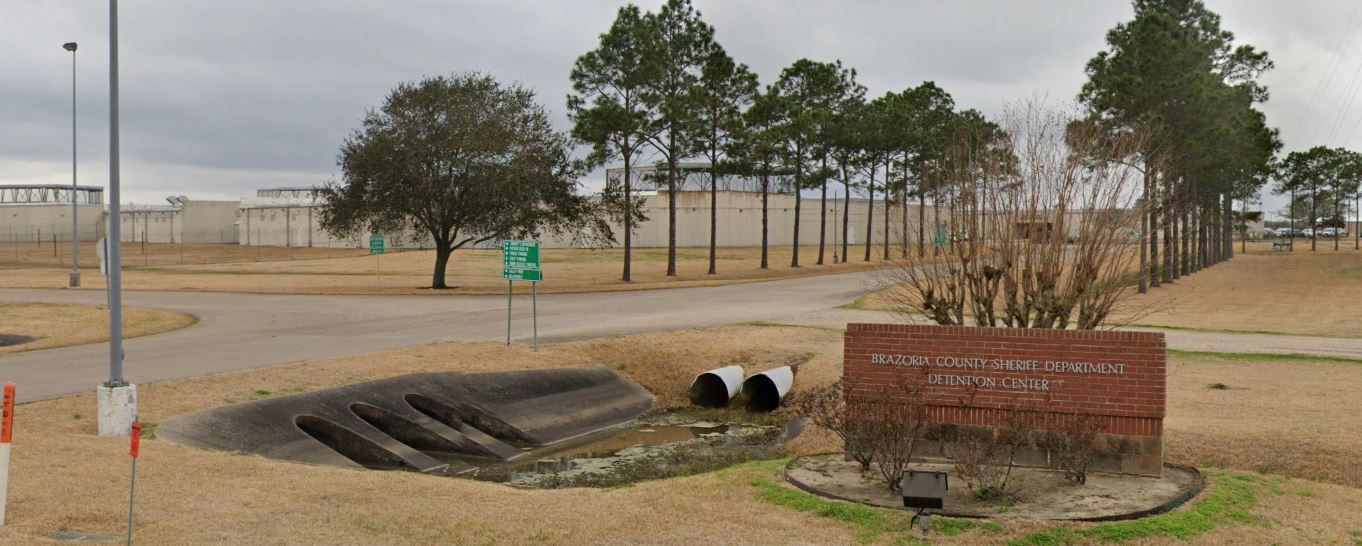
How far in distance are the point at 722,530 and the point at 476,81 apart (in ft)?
128

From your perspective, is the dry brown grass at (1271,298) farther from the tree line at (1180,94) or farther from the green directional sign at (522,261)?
the green directional sign at (522,261)

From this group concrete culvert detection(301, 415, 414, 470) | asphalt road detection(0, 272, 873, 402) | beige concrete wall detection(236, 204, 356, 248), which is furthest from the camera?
beige concrete wall detection(236, 204, 356, 248)

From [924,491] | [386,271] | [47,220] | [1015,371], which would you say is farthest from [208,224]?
[924,491]

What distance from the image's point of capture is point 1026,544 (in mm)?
8922

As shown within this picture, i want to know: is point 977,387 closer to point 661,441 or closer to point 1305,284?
point 661,441

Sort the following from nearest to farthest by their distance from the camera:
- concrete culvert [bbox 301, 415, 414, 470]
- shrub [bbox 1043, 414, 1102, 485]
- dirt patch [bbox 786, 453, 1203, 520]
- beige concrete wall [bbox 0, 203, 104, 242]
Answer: dirt patch [bbox 786, 453, 1203, 520], shrub [bbox 1043, 414, 1102, 485], concrete culvert [bbox 301, 415, 414, 470], beige concrete wall [bbox 0, 203, 104, 242]

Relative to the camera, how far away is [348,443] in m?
15.3

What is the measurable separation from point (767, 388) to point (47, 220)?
114 meters

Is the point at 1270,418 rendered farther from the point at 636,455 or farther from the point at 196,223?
the point at 196,223

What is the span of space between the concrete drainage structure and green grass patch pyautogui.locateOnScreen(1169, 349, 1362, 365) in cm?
1193

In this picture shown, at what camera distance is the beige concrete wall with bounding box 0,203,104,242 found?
110000mm

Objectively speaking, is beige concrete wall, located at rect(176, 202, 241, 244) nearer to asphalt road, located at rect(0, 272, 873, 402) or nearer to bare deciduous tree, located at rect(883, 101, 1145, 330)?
asphalt road, located at rect(0, 272, 873, 402)

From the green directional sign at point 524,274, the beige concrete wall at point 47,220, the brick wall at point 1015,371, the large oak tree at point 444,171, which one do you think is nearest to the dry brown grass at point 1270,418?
the brick wall at point 1015,371

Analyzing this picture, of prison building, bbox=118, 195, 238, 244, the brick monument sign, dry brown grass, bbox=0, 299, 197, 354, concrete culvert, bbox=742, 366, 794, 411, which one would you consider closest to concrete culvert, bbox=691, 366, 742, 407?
concrete culvert, bbox=742, 366, 794, 411
